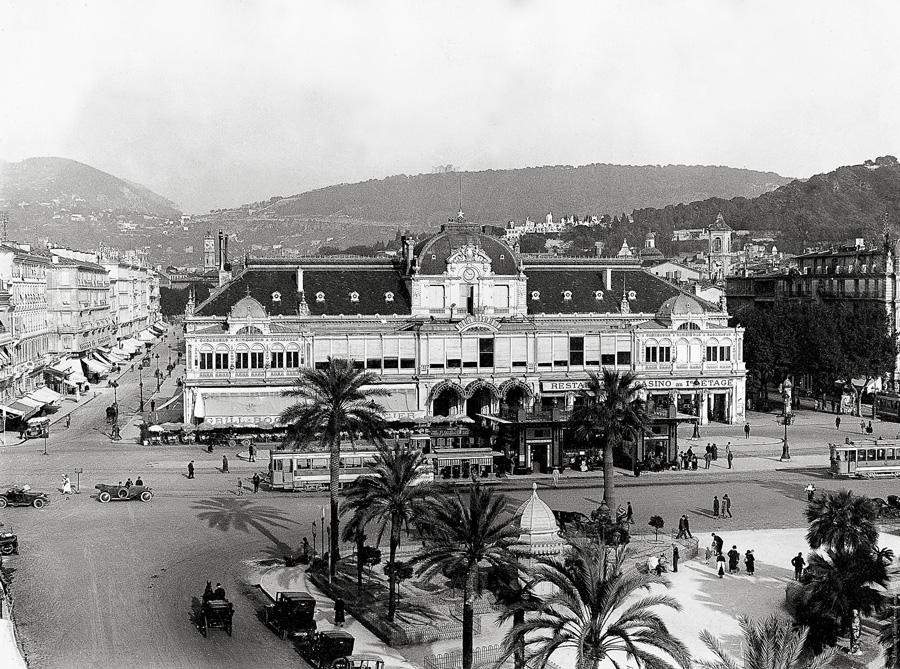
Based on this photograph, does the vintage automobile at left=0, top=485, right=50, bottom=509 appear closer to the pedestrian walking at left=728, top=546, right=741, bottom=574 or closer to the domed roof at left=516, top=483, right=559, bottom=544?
the domed roof at left=516, top=483, right=559, bottom=544

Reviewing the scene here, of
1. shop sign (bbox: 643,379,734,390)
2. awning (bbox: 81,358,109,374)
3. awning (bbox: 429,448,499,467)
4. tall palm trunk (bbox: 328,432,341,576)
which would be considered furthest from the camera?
awning (bbox: 81,358,109,374)

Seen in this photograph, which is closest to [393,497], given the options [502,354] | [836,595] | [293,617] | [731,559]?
[293,617]

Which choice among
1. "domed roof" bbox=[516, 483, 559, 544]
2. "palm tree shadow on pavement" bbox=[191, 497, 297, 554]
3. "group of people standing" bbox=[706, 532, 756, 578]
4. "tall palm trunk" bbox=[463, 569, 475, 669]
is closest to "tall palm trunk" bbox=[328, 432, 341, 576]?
"palm tree shadow on pavement" bbox=[191, 497, 297, 554]

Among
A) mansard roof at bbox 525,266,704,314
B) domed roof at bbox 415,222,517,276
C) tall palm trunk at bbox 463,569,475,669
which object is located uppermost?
domed roof at bbox 415,222,517,276

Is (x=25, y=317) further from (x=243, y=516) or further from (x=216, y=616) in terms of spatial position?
(x=216, y=616)

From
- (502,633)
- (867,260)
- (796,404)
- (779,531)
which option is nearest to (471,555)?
(502,633)

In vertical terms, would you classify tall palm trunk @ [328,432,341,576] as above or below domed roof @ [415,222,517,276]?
below
